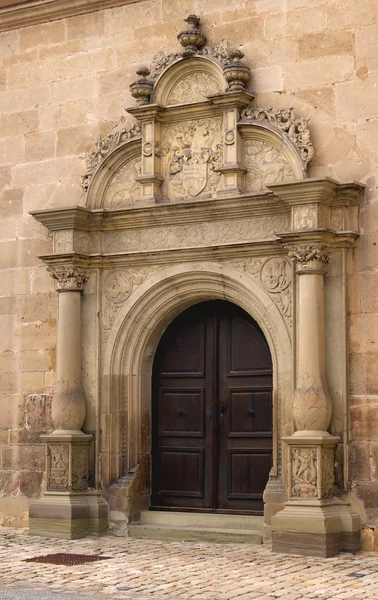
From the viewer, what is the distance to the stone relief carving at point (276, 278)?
10688mm

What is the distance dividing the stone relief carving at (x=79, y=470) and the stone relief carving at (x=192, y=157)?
8.96 ft

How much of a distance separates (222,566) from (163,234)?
3.58 metres

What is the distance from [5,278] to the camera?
1248 centimetres

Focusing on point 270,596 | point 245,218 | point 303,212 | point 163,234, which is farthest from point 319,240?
point 270,596

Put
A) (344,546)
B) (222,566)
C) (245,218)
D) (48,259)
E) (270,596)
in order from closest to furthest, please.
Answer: (270,596) → (222,566) → (344,546) → (245,218) → (48,259)

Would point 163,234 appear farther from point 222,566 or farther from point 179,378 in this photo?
point 222,566

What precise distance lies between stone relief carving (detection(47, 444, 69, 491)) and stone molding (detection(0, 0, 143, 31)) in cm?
466

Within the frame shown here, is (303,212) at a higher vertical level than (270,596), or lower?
higher

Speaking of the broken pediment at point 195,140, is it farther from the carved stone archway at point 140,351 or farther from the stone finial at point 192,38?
the carved stone archway at point 140,351

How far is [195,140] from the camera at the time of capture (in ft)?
37.2

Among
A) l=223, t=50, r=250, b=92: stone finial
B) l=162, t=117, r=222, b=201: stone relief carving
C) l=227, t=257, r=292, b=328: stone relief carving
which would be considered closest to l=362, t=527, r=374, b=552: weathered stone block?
l=227, t=257, r=292, b=328: stone relief carving

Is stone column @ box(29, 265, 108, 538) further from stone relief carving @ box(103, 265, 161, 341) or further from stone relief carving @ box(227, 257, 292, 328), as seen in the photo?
stone relief carving @ box(227, 257, 292, 328)

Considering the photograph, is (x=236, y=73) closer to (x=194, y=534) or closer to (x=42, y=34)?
(x=42, y=34)

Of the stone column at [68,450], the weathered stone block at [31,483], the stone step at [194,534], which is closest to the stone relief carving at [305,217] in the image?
the stone column at [68,450]
